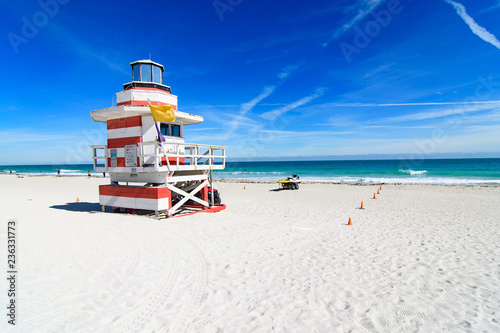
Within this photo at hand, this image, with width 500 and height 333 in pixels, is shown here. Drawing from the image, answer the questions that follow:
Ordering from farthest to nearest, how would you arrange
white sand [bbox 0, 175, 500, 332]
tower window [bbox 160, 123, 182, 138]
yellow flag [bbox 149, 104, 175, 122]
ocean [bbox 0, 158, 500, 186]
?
1. ocean [bbox 0, 158, 500, 186]
2. tower window [bbox 160, 123, 182, 138]
3. yellow flag [bbox 149, 104, 175, 122]
4. white sand [bbox 0, 175, 500, 332]

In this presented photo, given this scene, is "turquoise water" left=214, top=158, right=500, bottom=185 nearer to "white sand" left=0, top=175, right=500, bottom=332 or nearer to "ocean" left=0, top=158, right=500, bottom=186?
"ocean" left=0, top=158, right=500, bottom=186

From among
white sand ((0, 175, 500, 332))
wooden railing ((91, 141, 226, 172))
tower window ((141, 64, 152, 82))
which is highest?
tower window ((141, 64, 152, 82))

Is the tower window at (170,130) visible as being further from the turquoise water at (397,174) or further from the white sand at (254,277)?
the turquoise water at (397,174)

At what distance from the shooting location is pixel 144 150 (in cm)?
1012

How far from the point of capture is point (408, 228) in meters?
8.90

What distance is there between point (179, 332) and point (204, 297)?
0.90 m

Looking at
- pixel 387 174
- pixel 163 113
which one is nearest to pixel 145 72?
pixel 163 113

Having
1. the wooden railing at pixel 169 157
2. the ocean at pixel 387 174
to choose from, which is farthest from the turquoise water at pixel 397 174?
the wooden railing at pixel 169 157

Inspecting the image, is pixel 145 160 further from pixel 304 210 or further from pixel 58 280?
pixel 304 210

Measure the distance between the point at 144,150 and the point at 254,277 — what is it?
23.7 feet

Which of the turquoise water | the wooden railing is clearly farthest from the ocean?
the wooden railing

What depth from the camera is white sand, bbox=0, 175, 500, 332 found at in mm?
3650

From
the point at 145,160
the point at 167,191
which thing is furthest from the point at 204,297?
the point at 145,160

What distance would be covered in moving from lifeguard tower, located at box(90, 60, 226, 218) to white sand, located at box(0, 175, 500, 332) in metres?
1.34
